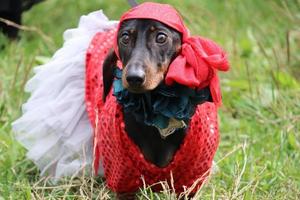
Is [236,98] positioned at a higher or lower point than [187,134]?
lower

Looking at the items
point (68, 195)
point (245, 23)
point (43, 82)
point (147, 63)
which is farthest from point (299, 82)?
point (147, 63)

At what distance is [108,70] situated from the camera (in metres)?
2.52

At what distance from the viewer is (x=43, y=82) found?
2990mm

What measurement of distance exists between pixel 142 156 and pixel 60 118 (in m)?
0.55

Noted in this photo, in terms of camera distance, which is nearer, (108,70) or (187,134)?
Result: (187,134)

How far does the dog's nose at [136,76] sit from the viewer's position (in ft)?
6.95

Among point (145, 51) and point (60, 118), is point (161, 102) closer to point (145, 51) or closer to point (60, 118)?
point (145, 51)

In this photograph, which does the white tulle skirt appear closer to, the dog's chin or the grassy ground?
the grassy ground

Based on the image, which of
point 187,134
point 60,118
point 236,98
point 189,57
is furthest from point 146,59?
point 236,98

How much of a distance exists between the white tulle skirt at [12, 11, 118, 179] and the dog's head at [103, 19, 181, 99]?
658mm

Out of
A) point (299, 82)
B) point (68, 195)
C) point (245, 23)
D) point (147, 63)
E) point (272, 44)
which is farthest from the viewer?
point (245, 23)

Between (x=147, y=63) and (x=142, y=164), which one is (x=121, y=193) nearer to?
(x=142, y=164)

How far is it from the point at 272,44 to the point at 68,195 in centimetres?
224

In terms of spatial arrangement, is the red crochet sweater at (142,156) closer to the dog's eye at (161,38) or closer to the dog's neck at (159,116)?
the dog's neck at (159,116)
